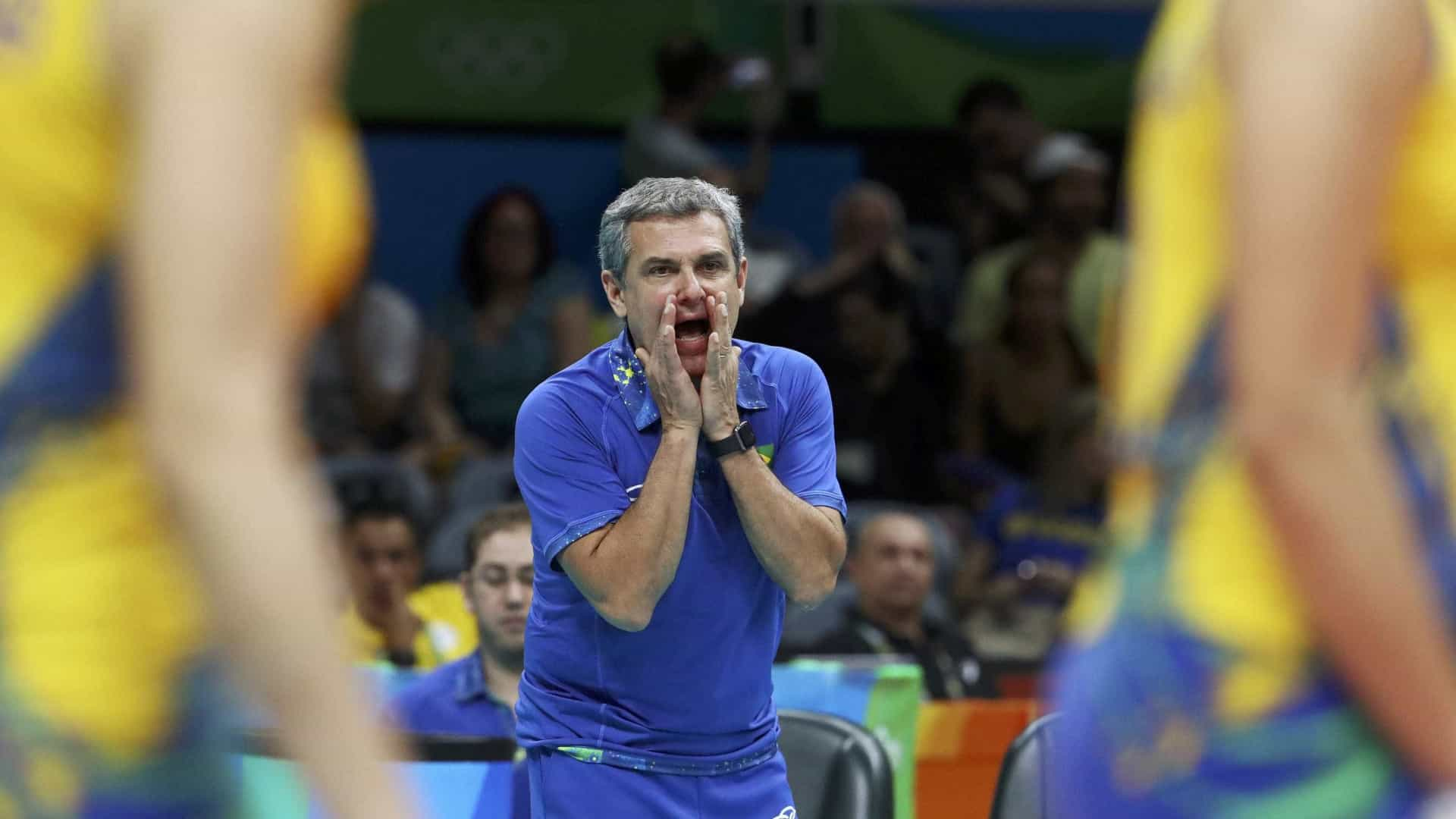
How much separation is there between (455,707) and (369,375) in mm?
3060

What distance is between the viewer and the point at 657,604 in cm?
299

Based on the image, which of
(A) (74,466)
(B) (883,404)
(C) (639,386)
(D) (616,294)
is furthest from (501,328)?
(A) (74,466)

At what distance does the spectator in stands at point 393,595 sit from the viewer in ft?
17.5

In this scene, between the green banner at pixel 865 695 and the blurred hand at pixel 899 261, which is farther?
the blurred hand at pixel 899 261

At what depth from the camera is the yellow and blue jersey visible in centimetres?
134

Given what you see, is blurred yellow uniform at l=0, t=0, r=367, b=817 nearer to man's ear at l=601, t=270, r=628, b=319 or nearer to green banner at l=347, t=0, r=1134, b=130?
man's ear at l=601, t=270, r=628, b=319

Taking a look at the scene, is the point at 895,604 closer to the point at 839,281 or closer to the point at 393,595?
the point at 393,595

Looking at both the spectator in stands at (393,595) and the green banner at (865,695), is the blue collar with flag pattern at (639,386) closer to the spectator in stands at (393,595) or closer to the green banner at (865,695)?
the green banner at (865,695)

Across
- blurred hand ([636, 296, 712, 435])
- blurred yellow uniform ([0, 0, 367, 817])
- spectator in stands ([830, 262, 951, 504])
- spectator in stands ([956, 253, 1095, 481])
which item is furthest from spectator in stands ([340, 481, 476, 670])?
blurred yellow uniform ([0, 0, 367, 817])

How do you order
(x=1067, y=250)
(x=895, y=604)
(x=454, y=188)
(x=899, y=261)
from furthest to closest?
(x=454, y=188), (x=1067, y=250), (x=899, y=261), (x=895, y=604)

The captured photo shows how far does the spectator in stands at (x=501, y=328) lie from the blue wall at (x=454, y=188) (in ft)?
2.88

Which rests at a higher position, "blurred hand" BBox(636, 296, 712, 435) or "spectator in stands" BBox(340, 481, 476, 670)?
"blurred hand" BBox(636, 296, 712, 435)

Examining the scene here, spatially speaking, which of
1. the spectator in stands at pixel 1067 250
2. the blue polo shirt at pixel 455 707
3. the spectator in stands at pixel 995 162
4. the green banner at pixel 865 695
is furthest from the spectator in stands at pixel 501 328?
the green banner at pixel 865 695

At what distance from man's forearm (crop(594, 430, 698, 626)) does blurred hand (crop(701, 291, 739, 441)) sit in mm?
45
